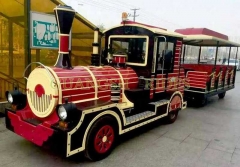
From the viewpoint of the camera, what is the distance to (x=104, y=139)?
346 centimetres

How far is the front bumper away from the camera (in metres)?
2.87

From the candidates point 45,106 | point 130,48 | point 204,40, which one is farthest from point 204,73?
point 45,106

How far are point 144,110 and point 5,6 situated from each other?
400 cm

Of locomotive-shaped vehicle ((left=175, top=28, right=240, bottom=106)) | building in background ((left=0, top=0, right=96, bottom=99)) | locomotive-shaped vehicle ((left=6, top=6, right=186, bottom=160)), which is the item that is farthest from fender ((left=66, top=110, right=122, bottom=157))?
locomotive-shaped vehicle ((left=175, top=28, right=240, bottom=106))

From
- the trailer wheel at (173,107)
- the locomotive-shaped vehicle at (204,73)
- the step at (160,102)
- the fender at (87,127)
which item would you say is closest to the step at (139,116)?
the step at (160,102)

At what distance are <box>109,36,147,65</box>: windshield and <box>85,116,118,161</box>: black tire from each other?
5.54 ft

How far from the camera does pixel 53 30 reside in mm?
5883

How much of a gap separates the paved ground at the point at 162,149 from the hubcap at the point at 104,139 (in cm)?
19

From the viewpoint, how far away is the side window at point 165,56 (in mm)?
4699

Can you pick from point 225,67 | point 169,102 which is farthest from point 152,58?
point 225,67

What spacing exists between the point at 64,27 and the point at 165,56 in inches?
94.6

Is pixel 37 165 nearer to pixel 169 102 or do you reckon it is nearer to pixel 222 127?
pixel 169 102

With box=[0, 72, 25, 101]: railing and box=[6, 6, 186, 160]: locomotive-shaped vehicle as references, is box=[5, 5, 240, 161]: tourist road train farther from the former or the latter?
box=[0, 72, 25, 101]: railing

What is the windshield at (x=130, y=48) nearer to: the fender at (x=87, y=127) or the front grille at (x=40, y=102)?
the fender at (x=87, y=127)
